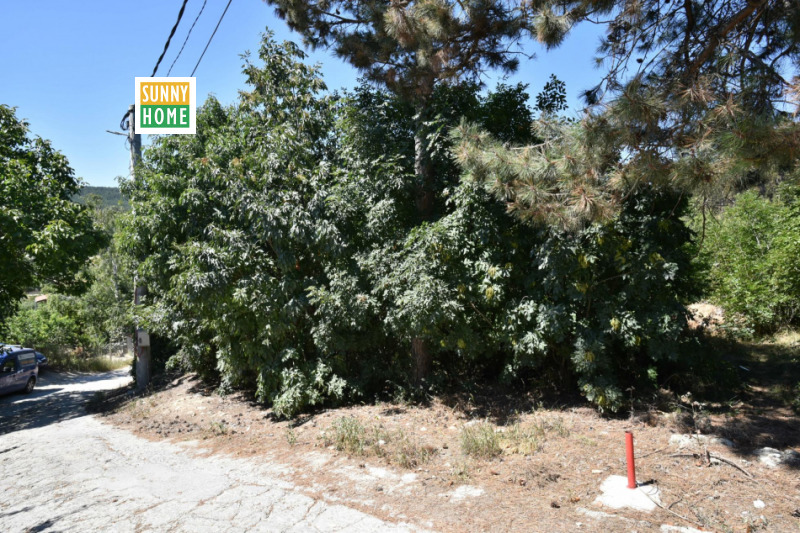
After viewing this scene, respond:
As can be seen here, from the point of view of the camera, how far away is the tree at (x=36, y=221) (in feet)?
34.3

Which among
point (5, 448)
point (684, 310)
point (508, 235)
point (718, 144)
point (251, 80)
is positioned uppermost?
point (251, 80)

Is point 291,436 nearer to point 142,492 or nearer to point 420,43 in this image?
point 142,492

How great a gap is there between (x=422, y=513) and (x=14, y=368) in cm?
1644

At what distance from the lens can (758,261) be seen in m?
10.2

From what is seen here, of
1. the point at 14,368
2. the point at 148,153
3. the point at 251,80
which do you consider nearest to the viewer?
the point at 251,80

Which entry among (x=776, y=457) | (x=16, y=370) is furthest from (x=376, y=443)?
(x=16, y=370)

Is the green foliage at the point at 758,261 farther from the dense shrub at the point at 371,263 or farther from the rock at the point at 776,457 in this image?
the rock at the point at 776,457

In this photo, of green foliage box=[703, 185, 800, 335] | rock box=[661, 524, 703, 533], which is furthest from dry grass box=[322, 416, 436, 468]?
green foliage box=[703, 185, 800, 335]

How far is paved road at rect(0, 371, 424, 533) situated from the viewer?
4.71 meters

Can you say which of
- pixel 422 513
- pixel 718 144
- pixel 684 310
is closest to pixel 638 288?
pixel 684 310

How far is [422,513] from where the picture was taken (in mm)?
4656

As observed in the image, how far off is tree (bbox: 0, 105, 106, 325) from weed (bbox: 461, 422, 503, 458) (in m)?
9.55

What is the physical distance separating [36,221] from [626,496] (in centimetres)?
1236

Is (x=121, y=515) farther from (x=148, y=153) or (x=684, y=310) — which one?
(x=148, y=153)
